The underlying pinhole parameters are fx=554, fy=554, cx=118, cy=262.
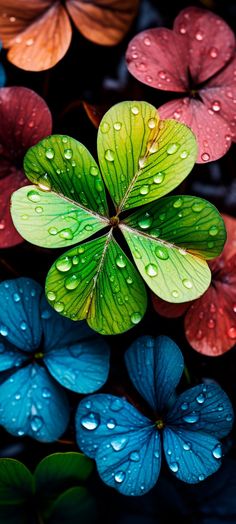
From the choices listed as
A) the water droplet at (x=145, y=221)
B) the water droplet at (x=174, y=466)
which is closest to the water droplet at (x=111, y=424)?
the water droplet at (x=174, y=466)

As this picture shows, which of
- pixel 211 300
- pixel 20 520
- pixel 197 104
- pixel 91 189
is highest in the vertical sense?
pixel 197 104

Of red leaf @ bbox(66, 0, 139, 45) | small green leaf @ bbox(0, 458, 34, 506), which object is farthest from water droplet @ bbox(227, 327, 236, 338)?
red leaf @ bbox(66, 0, 139, 45)

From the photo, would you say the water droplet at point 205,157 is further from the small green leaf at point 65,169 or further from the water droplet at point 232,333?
the water droplet at point 232,333

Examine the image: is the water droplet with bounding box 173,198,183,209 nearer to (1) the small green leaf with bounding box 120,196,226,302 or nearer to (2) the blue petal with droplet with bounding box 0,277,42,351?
(1) the small green leaf with bounding box 120,196,226,302

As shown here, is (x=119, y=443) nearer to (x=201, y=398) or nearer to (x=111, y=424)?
(x=111, y=424)

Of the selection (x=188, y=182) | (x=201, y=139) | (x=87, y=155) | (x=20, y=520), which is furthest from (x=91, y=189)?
(x=20, y=520)

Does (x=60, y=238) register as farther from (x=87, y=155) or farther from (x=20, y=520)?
(x=20, y=520)
